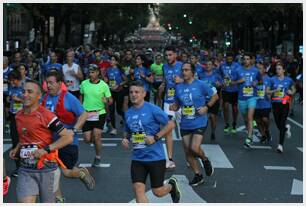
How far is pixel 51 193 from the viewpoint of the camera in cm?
606

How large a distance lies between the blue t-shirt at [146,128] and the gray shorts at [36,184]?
1.12 m

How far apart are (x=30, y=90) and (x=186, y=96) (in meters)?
3.45

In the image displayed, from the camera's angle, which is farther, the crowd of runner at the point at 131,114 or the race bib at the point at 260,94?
the race bib at the point at 260,94

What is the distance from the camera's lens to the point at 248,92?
12.6 metres

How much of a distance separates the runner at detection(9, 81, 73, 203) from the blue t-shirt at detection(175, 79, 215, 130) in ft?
10.5

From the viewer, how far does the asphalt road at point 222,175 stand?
810cm

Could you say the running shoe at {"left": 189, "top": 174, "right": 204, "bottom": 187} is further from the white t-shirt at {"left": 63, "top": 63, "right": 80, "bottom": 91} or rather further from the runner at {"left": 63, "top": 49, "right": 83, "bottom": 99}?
the white t-shirt at {"left": 63, "top": 63, "right": 80, "bottom": 91}

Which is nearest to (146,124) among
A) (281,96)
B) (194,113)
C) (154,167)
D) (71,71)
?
(154,167)

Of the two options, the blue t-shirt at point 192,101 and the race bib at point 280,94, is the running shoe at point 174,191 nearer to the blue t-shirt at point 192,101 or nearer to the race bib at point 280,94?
the blue t-shirt at point 192,101

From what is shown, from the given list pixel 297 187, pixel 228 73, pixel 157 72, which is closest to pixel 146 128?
pixel 297 187

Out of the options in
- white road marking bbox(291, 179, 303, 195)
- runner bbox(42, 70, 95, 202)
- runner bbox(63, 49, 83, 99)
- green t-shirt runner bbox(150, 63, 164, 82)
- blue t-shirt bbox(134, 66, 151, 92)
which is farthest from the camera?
green t-shirt runner bbox(150, 63, 164, 82)

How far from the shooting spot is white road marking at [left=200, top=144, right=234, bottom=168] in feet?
34.6

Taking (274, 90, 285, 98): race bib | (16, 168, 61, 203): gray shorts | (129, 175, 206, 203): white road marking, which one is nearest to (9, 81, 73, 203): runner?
(16, 168, 61, 203): gray shorts

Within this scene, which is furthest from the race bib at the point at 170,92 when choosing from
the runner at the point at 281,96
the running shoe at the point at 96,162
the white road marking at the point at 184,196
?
the white road marking at the point at 184,196
